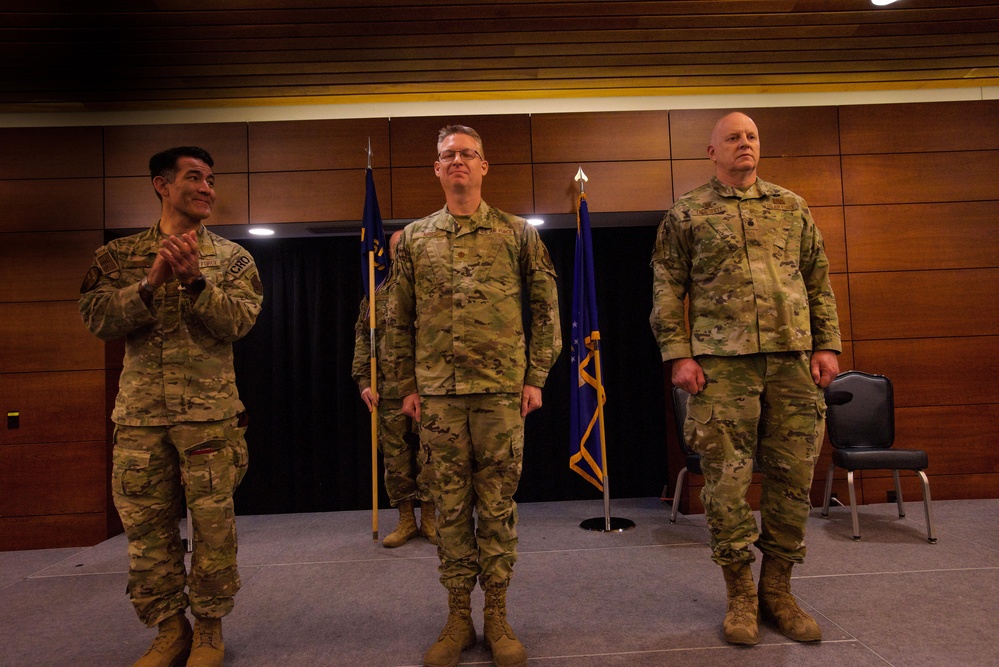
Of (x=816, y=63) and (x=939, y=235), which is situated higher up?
(x=816, y=63)

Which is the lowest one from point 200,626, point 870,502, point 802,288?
point 870,502

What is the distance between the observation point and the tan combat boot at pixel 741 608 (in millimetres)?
1821

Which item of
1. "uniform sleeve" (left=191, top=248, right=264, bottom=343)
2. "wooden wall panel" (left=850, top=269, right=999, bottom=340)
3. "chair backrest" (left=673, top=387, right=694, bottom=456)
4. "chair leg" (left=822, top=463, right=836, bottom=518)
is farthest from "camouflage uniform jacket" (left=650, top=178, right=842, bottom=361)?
"wooden wall panel" (left=850, top=269, right=999, bottom=340)

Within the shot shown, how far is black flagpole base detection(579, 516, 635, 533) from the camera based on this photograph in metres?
3.44

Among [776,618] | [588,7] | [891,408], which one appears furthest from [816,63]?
[776,618]

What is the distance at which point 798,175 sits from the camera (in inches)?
159

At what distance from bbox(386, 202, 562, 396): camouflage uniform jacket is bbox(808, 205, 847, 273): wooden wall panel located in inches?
114

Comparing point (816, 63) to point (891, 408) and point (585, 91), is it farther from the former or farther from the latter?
point (891, 408)

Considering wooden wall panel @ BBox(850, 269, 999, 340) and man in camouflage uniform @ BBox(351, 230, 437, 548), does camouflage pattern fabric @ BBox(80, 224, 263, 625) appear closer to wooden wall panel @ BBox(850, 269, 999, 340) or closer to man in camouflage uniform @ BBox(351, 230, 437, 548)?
man in camouflage uniform @ BBox(351, 230, 437, 548)

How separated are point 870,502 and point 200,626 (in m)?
3.97

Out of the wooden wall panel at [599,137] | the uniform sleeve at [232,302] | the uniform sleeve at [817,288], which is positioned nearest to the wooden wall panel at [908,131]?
the wooden wall panel at [599,137]

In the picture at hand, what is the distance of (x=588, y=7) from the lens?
10.7 ft

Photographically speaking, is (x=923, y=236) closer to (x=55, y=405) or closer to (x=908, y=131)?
(x=908, y=131)

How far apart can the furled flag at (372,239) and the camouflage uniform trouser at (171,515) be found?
179cm
